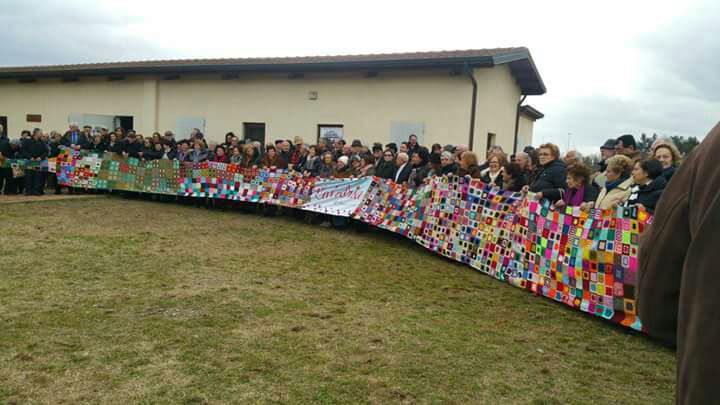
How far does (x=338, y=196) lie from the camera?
10.4 meters

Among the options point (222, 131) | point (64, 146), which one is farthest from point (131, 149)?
point (222, 131)

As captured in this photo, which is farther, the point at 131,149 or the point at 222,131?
the point at 222,131

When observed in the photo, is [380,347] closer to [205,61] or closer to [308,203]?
[308,203]

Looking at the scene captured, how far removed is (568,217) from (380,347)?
3.02m

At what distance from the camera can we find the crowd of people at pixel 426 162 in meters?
6.13

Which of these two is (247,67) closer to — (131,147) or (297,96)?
(297,96)

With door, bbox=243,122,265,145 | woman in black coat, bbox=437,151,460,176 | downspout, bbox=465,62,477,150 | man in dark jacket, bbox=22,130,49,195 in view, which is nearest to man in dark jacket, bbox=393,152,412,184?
woman in black coat, bbox=437,151,460,176

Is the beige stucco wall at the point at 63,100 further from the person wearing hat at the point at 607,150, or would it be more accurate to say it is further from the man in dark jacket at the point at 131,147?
the person wearing hat at the point at 607,150

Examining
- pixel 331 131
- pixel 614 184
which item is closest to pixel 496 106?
pixel 331 131

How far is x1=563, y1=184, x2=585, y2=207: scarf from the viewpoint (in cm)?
Answer: 643

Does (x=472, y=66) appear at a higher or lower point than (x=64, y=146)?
higher

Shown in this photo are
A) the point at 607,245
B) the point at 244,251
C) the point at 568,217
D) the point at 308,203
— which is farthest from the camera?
the point at 308,203

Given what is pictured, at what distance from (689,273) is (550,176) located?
6.16 metres

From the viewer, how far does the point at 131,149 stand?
1393 cm
